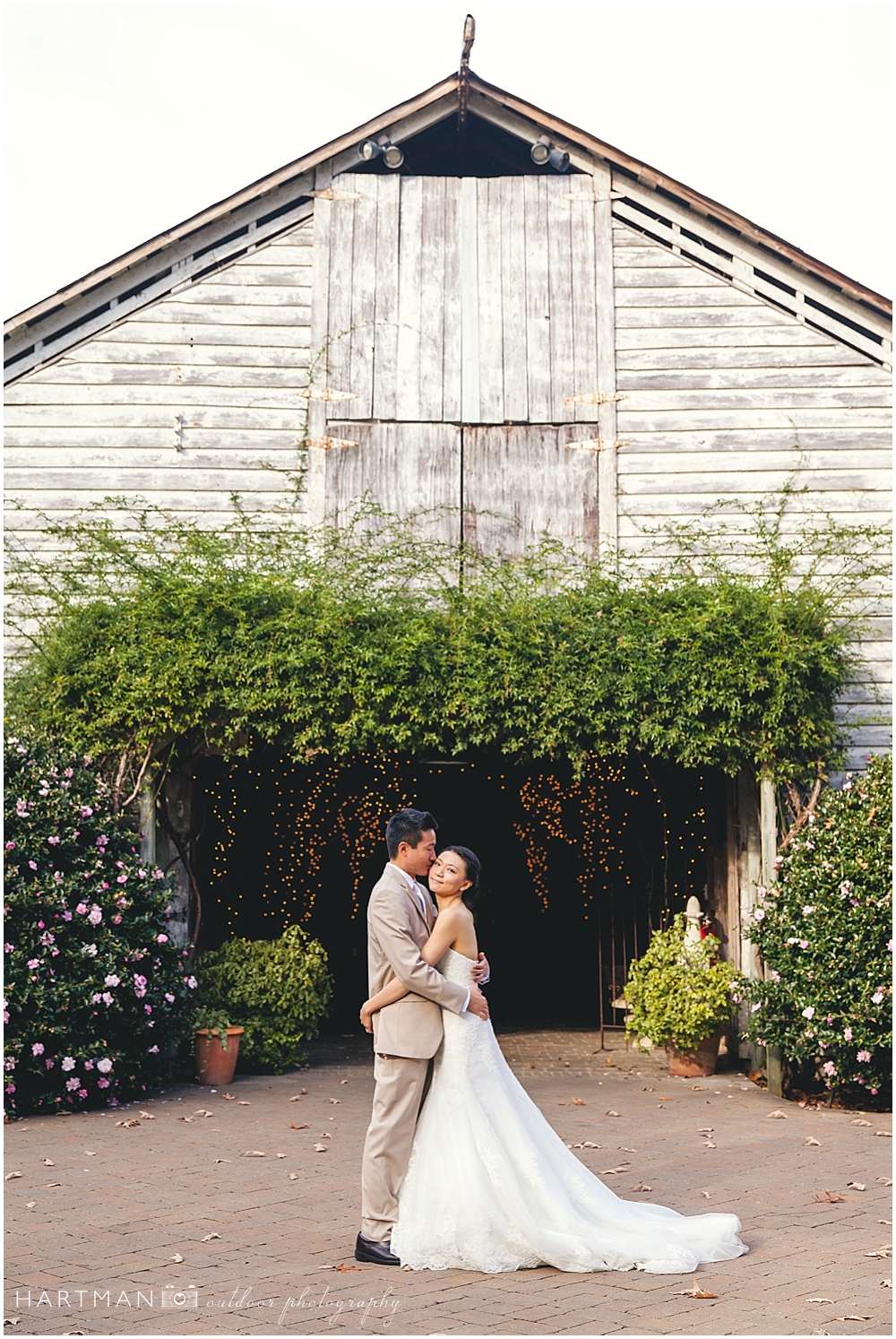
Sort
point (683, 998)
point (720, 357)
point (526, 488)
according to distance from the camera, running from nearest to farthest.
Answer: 1. point (683, 998)
2. point (526, 488)
3. point (720, 357)

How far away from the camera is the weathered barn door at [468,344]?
10641 mm

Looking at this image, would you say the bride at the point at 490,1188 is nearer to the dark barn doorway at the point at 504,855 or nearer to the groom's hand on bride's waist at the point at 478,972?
the groom's hand on bride's waist at the point at 478,972

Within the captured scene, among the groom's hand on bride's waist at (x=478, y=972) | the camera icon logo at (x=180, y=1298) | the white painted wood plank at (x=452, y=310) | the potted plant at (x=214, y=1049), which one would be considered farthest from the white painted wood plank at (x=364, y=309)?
the camera icon logo at (x=180, y=1298)

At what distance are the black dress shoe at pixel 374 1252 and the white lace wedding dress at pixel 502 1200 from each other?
44 millimetres

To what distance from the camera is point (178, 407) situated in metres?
10.8

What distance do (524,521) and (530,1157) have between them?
20.7ft

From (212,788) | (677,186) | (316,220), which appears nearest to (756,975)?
(212,788)

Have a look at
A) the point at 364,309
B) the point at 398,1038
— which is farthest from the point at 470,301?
the point at 398,1038

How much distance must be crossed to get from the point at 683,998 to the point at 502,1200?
196 inches

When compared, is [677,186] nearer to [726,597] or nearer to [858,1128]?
[726,597]

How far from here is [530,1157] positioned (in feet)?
16.9

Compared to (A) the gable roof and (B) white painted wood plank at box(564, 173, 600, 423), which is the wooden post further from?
(A) the gable roof

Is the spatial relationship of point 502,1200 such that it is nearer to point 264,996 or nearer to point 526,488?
point 264,996

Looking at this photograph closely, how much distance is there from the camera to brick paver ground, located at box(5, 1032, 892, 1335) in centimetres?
454
